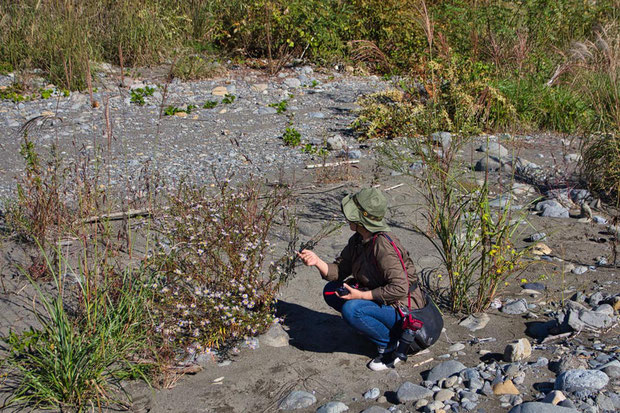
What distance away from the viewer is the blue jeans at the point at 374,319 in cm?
401

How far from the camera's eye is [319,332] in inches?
180

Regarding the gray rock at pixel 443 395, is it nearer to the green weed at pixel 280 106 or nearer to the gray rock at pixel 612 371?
the gray rock at pixel 612 371

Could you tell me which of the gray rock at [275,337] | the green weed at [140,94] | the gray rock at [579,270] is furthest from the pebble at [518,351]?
the green weed at [140,94]

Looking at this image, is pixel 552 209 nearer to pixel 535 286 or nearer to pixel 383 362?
pixel 535 286

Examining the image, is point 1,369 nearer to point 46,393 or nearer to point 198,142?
point 46,393

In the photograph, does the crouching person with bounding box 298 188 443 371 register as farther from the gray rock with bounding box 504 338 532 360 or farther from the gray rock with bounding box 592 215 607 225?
the gray rock with bounding box 592 215 607 225

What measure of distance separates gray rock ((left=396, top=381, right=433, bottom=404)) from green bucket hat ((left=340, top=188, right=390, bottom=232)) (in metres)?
0.92

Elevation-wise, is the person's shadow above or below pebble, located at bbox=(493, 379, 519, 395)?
below

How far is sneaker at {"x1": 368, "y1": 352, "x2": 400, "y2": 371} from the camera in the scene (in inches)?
158

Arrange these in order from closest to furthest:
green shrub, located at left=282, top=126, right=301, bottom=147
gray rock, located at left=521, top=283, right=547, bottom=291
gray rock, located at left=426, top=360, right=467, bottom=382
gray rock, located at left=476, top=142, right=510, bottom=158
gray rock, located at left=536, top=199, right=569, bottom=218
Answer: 1. gray rock, located at left=426, top=360, right=467, bottom=382
2. gray rock, located at left=521, top=283, right=547, bottom=291
3. gray rock, located at left=536, top=199, right=569, bottom=218
4. gray rock, located at left=476, top=142, right=510, bottom=158
5. green shrub, located at left=282, top=126, right=301, bottom=147

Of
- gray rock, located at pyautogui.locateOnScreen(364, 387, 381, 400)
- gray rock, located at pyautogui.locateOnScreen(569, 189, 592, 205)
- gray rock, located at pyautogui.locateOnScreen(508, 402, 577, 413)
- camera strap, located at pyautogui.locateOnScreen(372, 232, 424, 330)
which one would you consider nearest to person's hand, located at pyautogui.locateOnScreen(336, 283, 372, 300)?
camera strap, located at pyautogui.locateOnScreen(372, 232, 424, 330)

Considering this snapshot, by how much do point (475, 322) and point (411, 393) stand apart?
1.08 metres

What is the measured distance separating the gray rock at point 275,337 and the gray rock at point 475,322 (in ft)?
3.92

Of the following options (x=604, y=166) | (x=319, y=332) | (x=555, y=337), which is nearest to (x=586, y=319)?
(x=555, y=337)
